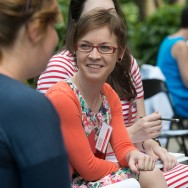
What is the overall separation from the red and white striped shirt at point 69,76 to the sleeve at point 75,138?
0.49 metres

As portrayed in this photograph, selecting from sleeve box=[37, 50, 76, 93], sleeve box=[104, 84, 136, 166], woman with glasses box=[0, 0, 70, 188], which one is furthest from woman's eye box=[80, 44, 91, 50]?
woman with glasses box=[0, 0, 70, 188]

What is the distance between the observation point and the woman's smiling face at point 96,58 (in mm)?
2703

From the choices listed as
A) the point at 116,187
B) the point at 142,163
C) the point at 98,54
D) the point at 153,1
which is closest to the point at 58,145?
the point at 116,187

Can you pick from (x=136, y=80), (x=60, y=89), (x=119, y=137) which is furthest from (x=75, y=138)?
(x=136, y=80)

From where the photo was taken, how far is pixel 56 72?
10.2 feet

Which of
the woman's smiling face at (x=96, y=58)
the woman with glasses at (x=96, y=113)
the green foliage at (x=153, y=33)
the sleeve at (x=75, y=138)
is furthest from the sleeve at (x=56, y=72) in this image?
the green foliage at (x=153, y=33)

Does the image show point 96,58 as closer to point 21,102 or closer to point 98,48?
point 98,48

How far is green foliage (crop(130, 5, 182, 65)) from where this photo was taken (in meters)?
10.2

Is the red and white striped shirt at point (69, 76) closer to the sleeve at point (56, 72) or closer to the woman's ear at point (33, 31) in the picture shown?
the sleeve at point (56, 72)

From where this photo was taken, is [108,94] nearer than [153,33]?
Yes

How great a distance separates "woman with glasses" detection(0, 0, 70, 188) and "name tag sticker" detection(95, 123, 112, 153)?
121 centimetres

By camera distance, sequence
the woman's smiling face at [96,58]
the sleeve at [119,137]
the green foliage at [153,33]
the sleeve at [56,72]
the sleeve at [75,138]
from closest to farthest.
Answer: the sleeve at [75,138], the woman's smiling face at [96,58], the sleeve at [119,137], the sleeve at [56,72], the green foliage at [153,33]

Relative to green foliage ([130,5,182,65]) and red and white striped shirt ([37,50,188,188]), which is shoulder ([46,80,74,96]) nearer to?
red and white striped shirt ([37,50,188,188])

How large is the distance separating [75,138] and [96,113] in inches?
→ 11.3
